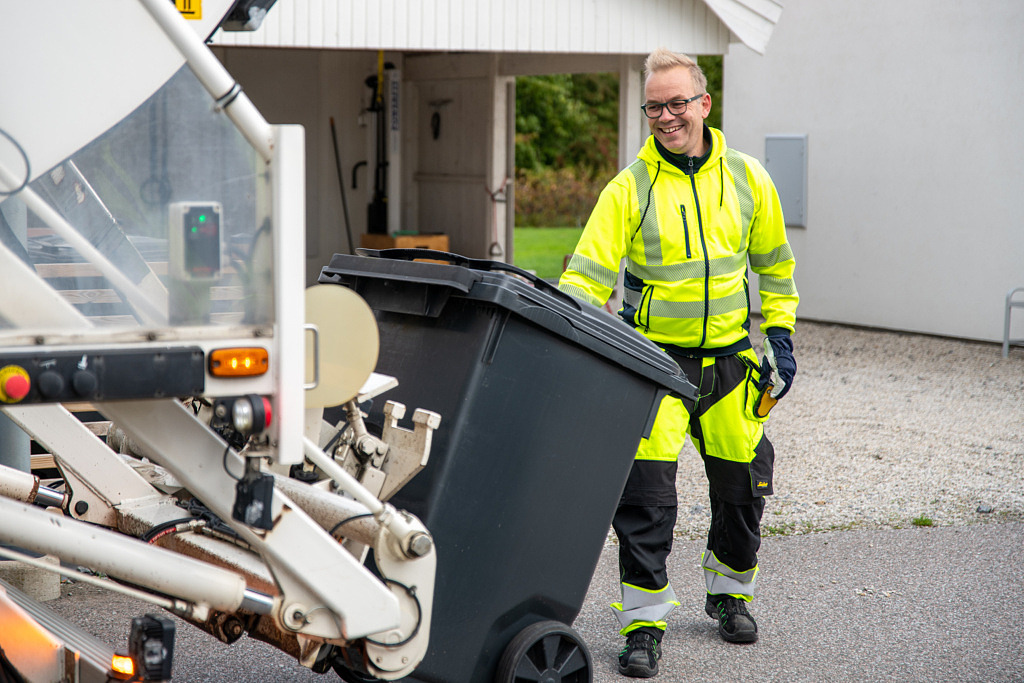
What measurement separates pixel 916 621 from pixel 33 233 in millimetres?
3284

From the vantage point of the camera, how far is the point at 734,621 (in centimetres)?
378

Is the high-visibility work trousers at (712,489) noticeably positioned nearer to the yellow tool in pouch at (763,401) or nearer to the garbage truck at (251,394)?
the yellow tool in pouch at (763,401)

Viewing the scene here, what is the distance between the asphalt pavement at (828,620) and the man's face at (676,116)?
1.65 meters

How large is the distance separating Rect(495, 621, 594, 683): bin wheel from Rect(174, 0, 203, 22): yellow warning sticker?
161 cm

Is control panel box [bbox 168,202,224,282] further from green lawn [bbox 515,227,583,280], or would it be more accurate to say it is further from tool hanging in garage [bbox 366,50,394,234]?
green lawn [bbox 515,227,583,280]

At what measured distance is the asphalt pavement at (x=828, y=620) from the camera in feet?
11.6

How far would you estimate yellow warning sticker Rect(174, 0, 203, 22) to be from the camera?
2256 mm

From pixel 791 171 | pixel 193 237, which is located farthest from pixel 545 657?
pixel 791 171

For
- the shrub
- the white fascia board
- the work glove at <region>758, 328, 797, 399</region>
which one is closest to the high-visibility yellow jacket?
the work glove at <region>758, 328, 797, 399</region>

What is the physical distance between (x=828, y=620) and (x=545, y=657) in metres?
1.57

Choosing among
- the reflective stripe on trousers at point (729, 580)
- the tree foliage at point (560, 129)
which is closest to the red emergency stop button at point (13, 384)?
the reflective stripe on trousers at point (729, 580)

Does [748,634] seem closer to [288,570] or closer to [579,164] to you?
[288,570]

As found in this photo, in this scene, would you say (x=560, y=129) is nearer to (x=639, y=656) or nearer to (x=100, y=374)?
Answer: (x=639, y=656)

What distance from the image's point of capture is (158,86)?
73.2 inches
